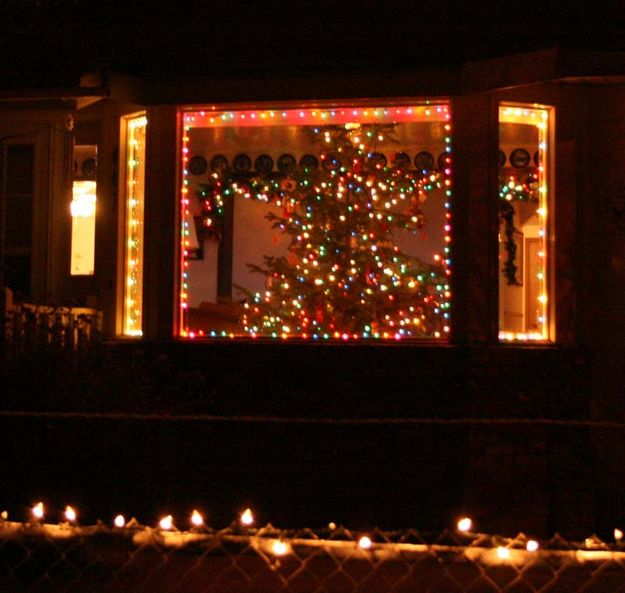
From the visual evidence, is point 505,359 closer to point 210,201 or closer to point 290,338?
point 290,338

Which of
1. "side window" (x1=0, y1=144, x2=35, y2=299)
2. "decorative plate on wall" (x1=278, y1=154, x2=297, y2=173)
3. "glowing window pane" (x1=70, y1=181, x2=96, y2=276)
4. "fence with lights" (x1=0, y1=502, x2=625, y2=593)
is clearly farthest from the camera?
"side window" (x1=0, y1=144, x2=35, y2=299)

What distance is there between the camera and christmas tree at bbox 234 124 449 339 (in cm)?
977

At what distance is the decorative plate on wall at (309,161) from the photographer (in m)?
10.4

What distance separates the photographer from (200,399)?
8750 millimetres

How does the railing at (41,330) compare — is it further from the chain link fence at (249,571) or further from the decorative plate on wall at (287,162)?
the chain link fence at (249,571)

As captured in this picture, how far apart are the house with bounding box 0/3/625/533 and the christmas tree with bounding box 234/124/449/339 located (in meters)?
0.02

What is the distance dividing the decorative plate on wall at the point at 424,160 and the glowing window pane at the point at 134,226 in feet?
7.99

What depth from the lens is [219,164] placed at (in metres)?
10.3

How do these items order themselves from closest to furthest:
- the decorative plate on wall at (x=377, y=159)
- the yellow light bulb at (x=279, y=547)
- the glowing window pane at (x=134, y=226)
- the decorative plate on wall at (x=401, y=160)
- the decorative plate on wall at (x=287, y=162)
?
1. the yellow light bulb at (x=279, y=547)
2. the glowing window pane at (x=134, y=226)
3. the decorative plate on wall at (x=401, y=160)
4. the decorative plate on wall at (x=377, y=159)
5. the decorative plate on wall at (x=287, y=162)

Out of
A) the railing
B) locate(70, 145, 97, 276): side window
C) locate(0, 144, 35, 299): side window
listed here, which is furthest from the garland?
locate(0, 144, 35, 299): side window

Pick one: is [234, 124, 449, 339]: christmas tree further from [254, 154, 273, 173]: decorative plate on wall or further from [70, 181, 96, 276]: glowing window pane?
[70, 181, 96, 276]: glowing window pane

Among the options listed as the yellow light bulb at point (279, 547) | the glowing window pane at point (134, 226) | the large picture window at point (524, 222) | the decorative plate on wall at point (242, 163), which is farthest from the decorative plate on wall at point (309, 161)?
the yellow light bulb at point (279, 547)

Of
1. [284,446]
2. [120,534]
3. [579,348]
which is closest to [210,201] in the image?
[284,446]

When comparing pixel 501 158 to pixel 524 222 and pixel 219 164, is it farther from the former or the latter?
pixel 219 164
